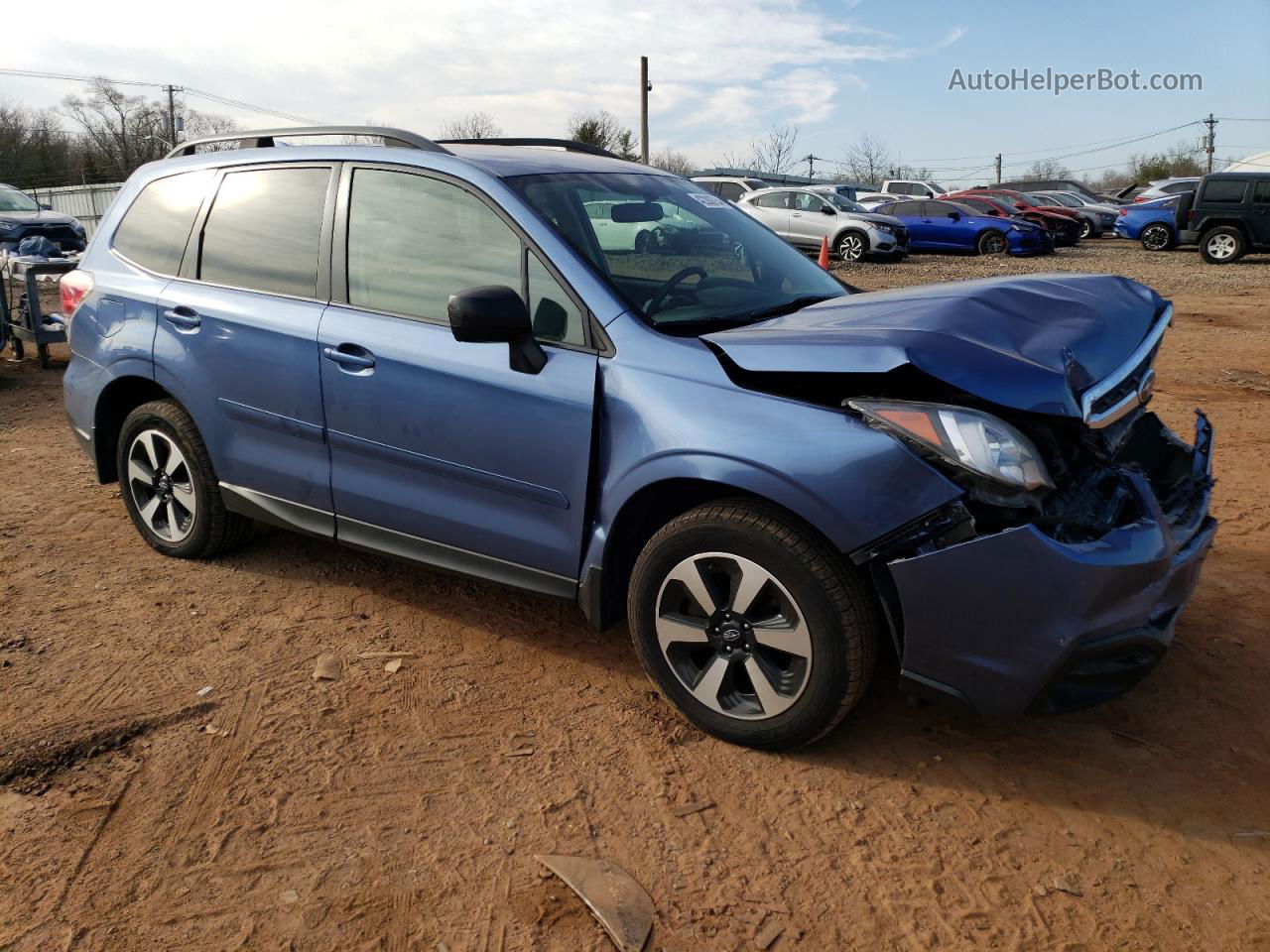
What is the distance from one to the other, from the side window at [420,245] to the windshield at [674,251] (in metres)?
0.19

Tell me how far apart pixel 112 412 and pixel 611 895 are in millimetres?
3507

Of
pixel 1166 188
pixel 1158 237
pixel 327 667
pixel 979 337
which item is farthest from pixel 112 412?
pixel 1166 188

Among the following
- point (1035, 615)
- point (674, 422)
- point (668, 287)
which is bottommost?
point (1035, 615)

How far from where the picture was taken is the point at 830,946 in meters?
2.39

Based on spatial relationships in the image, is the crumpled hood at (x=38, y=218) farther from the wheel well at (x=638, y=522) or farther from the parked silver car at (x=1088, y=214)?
the parked silver car at (x=1088, y=214)

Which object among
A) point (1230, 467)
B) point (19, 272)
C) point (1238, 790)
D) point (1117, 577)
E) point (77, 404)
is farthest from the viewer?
point (19, 272)

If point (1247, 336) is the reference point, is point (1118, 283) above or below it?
above

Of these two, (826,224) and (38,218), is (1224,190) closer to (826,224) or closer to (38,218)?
(826,224)

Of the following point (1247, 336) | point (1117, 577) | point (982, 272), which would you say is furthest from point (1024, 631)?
point (982, 272)

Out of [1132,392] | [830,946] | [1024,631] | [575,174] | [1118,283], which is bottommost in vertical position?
[830,946]

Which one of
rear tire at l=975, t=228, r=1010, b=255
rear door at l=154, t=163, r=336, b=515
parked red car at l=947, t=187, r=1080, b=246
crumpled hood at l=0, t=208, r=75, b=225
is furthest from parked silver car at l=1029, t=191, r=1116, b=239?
rear door at l=154, t=163, r=336, b=515

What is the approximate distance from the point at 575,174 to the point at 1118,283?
203cm

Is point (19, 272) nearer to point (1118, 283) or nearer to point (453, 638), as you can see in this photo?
point (453, 638)

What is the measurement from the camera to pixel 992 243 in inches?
868
